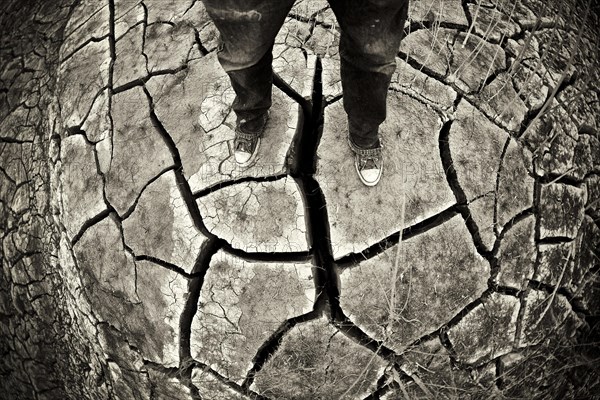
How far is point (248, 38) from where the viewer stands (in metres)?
1.61

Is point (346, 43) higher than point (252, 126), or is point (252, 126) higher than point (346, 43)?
point (252, 126)

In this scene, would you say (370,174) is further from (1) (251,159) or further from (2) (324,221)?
(1) (251,159)

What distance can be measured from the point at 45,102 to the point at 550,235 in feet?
6.69

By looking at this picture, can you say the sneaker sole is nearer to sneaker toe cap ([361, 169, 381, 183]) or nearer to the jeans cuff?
the jeans cuff

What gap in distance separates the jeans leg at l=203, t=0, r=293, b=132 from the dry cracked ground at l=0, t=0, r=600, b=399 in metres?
0.32

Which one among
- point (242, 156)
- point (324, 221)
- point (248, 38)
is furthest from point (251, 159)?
point (248, 38)

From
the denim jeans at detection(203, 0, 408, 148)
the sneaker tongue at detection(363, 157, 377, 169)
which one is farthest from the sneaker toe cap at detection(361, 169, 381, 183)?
the denim jeans at detection(203, 0, 408, 148)

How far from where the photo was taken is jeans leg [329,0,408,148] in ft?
5.00

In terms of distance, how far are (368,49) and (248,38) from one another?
0.29 metres

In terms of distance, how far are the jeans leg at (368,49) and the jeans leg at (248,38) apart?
15 centimetres

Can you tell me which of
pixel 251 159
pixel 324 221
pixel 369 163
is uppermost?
pixel 251 159

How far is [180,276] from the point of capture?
84.8 inches

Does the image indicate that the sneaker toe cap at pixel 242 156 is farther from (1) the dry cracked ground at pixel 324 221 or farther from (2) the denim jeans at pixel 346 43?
(2) the denim jeans at pixel 346 43

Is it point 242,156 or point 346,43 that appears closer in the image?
point 346,43
